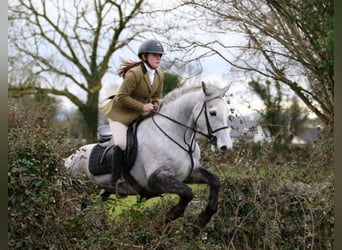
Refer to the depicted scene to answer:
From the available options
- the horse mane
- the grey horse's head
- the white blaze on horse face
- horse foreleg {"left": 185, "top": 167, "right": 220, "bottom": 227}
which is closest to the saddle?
the horse mane

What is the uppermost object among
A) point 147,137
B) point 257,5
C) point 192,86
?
point 257,5

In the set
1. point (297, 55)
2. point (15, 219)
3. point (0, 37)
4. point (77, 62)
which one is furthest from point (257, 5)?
point (77, 62)

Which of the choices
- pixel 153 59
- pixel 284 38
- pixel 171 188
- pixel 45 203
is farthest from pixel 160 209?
pixel 284 38

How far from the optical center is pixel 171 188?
5.88 meters

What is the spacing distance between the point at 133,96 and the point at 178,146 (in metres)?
0.77

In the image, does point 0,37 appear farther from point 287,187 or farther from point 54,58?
point 54,58

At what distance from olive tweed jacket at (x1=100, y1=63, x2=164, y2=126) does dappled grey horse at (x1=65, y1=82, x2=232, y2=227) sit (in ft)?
0.56

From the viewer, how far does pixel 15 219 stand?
4789 mm

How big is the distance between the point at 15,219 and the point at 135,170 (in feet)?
6.12

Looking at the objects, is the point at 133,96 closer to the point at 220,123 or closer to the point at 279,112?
the point at 220,123

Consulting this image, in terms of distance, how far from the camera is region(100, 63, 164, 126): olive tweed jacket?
615 cm

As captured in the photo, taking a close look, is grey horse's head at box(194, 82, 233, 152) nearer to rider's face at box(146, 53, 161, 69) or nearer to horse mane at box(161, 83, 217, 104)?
horse mane at box(161, 83, 217, 104)

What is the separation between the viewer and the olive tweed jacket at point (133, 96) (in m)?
6.15

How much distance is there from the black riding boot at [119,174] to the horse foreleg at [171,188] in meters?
0.46
